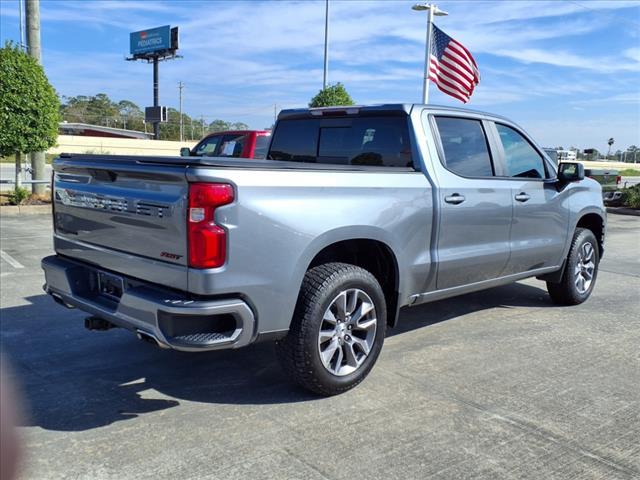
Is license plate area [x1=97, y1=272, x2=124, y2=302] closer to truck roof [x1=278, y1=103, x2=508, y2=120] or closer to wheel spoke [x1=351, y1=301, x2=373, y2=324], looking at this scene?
wheel spoke [x1=351, y1=301, x2=373, y2=324]

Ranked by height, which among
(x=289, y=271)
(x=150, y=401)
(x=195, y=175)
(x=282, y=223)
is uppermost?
(x=195, y=175)

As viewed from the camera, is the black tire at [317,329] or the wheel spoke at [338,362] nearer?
the black tire at [317,329]

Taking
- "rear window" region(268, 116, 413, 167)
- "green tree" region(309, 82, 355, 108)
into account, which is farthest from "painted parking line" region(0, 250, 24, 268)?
"green tree" region(309, 82, 355, 108)

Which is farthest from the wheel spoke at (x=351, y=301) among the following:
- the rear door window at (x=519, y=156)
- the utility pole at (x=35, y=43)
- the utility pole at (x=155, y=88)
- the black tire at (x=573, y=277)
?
the utility pole at (x=155, y=88)

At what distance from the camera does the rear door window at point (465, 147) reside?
4.70 meters

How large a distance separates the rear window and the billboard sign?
179ft

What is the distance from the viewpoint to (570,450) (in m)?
3.24

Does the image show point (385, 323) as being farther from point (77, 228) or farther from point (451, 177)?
point (77, 228)

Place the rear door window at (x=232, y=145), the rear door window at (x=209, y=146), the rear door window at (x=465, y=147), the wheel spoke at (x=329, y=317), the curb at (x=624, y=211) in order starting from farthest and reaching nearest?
the curb at (x=624, y=211) → the rear door window at (x=209, y=146) → the rear door window at (x=232, y=145) → the rear door window at (x=465, y=147) → the wheel spoke at (x=329, y=317)

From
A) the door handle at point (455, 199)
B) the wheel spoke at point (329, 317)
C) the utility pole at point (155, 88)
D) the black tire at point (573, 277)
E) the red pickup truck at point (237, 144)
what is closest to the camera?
the wheel spoke at point (329, 317)

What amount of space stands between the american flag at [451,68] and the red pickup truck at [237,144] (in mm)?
5763

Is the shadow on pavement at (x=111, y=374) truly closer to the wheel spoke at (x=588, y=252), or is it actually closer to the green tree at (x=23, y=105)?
the wheel spoke at (x=588, y=252)

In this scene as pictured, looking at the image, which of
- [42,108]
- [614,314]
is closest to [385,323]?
[614,314]

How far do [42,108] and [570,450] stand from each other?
13.4 metres
